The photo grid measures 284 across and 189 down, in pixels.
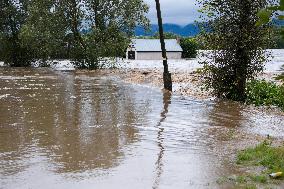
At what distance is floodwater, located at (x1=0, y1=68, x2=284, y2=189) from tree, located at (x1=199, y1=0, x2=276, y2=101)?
40.6 inches

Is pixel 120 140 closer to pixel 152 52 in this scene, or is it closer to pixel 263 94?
pixel 263 94

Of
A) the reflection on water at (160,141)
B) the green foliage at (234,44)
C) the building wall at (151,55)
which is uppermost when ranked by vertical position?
the green foliage at (234,44)

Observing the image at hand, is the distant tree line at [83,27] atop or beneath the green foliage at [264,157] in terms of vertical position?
atop

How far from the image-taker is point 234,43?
48.4 feet

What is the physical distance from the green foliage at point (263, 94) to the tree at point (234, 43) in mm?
346

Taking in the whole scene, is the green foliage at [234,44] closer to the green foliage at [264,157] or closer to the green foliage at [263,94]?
the green foliage at [263,94]

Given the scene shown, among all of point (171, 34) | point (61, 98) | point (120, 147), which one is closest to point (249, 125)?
point (120, 147)

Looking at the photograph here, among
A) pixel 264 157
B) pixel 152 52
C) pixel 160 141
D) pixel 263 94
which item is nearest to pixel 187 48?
pixel 152 52

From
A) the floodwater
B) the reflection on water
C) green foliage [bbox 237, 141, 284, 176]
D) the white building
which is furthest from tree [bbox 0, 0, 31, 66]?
green foliage [bbox 237, 141, 284, 176]

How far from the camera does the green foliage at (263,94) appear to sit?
14742 mm

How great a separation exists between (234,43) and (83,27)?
74.9 feet

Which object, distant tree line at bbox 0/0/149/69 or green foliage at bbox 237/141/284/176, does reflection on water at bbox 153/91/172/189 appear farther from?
distant tree line at bbox 0/0/149/69

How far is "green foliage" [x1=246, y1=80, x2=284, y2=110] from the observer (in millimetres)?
14742

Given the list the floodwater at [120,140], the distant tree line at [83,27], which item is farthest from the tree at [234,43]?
the distant tree line at [83,27]
